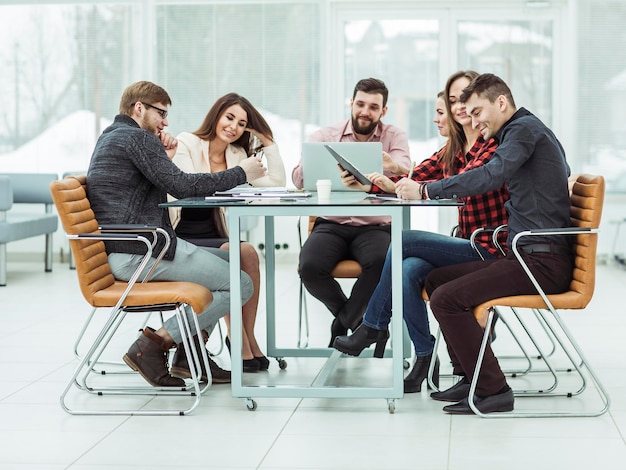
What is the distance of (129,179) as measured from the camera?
380cm

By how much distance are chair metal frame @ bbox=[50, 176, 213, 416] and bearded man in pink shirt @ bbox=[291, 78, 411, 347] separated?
29.7 inches

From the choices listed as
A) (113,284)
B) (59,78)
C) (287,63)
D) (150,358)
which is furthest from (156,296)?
(59,78)

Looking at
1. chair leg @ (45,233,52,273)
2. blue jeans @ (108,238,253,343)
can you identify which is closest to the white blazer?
blue jeans @ (108,238,253,343)

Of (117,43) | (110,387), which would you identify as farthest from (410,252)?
(117,43)

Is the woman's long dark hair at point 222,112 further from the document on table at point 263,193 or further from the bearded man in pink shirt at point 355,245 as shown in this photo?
the document on table at point 263,193

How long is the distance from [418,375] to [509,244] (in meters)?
0.65

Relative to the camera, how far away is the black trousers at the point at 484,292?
11.3 feet

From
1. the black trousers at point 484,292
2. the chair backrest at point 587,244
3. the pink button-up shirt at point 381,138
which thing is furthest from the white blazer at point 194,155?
the chair backrest at point 587,244

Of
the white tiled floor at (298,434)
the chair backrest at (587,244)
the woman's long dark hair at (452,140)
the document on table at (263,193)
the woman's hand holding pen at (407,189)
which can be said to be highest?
the woman's long dark hair at (452,140)

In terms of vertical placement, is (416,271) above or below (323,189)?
below

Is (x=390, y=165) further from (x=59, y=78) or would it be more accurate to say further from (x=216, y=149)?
(x=59, y=78)

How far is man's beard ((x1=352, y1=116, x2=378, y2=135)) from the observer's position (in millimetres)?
4809

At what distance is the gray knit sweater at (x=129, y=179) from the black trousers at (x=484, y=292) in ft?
3.46

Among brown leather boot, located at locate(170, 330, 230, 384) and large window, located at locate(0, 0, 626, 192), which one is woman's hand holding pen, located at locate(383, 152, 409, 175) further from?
large window, located at locate(0, 0, 626, 192)
